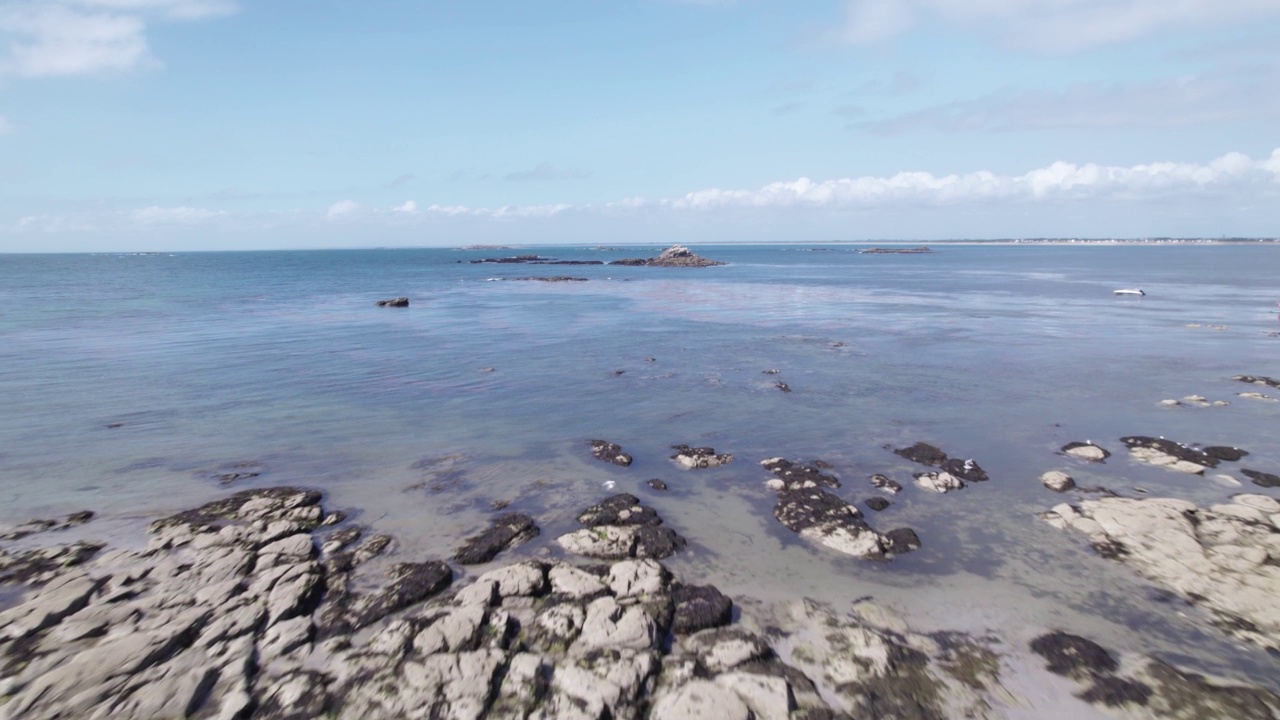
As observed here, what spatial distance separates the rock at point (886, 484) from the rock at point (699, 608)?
602cm

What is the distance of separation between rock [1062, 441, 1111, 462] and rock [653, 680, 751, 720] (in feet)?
43.4

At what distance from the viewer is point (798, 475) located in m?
14.3

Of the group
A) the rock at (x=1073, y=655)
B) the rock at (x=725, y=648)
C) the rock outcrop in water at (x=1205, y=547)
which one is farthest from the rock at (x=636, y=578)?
the rock outcrop in water at (x=1205, y=547)

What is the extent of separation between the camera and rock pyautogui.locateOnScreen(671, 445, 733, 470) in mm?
15250

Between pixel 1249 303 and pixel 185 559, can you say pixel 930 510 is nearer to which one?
pixel 185 559

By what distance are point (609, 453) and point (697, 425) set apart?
3.69 meters

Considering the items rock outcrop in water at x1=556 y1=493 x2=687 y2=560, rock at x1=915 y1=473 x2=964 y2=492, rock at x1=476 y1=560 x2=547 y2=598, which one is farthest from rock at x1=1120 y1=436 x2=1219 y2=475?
rock at x1=476 y1=560 x2=547 y2=598

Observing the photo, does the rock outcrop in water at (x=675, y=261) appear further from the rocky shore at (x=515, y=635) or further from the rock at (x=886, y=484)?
the rocky shore at (x=515, y=635)

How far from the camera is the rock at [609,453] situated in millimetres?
15516

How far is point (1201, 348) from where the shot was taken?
1131 inches

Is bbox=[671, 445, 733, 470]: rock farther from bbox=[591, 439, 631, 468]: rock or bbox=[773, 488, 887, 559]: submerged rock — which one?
bbox=[773, 488, 887, 559]: submerged rock

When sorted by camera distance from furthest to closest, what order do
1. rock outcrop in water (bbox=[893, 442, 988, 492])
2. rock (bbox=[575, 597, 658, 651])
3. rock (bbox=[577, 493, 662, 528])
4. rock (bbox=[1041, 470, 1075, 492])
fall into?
rock outcrop in water (bbox=[893, 442, 988, 492])
rock (bbox=[1041, 470, 1075, 492])
rock (bbox=[577, 493, 662, 528])
rock (bbox=[575, 597, 658, 651])

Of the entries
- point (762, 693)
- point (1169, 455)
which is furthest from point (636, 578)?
point (1169, 455)

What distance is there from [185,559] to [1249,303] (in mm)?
70460
